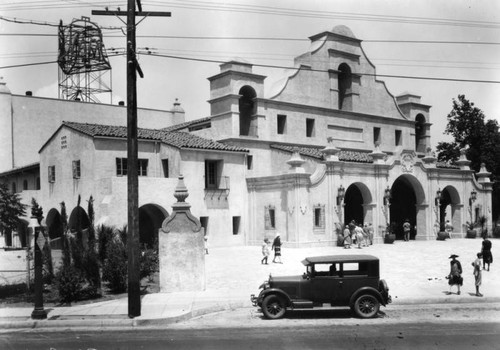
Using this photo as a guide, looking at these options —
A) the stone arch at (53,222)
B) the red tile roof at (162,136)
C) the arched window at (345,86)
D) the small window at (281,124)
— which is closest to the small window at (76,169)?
the red tile roof at (162,136)

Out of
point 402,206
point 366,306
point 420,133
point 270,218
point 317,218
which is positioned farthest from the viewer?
point 420,133

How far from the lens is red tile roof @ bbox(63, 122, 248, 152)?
102ft

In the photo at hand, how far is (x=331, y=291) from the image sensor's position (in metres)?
14.4

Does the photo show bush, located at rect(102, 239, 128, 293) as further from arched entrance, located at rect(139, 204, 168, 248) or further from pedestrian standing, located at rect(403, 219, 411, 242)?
pedestrian standing, located at rect(403, 219, 411, 242)

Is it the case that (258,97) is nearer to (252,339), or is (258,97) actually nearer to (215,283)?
(215,283)

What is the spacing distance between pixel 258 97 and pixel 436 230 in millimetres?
16919

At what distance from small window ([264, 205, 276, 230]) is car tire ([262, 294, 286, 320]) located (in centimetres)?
1895

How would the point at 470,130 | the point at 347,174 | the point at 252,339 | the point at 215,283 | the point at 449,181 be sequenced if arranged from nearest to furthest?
the point at 252,339 < the point at 215,283 < the point at 347,174 < the point at 449,181 < the point at 470,130

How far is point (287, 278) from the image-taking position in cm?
1486

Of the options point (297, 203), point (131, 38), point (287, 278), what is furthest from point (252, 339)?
point (297, 203)

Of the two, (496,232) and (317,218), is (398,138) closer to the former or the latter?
(496,232)

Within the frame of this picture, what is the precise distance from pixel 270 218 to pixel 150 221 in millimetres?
7816

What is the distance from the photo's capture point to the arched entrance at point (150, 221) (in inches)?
1275

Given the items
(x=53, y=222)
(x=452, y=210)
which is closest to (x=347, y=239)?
(x=452, y=210)
